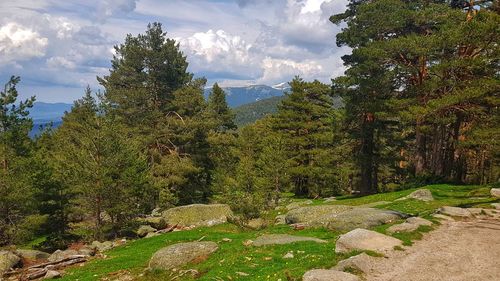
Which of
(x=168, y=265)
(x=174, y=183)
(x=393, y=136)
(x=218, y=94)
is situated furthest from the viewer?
(x=218, y=94)

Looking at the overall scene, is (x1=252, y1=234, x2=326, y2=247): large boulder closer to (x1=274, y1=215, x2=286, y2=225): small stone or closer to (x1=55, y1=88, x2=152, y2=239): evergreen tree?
(x1=274, y1=215, x2=286, y2=225): small stone

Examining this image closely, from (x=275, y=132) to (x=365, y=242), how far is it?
133 feet

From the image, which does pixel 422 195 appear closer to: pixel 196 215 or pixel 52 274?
pixel 196 215

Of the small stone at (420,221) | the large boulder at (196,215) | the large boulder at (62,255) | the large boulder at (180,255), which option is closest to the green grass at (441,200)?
the small stone at (420,221)

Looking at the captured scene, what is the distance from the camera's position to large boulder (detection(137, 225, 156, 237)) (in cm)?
4172

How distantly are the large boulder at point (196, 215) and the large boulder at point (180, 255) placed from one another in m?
19.1

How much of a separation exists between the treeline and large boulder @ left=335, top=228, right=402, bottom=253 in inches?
564

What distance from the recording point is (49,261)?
30.8 meters

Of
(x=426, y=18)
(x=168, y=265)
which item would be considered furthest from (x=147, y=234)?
(x=426, y=18)

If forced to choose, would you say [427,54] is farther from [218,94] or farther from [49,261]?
[218,94]

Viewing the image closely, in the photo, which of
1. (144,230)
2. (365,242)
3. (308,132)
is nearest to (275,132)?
(308,132)

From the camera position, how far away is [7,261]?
31094mm

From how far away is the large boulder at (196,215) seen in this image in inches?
1748

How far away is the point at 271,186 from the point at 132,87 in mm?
28197
